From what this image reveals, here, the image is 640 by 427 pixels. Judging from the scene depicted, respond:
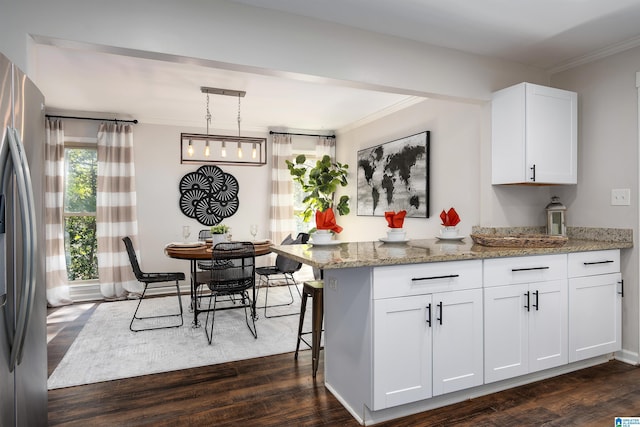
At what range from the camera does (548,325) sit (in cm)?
260

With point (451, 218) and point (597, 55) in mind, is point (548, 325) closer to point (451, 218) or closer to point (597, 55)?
point (451, 218)

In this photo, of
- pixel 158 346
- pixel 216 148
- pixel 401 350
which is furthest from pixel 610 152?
pixel 158 346

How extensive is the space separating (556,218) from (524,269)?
1.23 meters

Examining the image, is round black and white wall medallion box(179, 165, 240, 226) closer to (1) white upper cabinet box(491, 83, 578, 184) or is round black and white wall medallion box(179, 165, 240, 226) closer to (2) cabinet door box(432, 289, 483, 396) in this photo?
(1) white upper cabinet box(491, 83, 578, 184)

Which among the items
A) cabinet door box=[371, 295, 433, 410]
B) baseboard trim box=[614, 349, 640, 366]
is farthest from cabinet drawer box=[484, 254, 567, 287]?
baseboard trim box=[614, 349, 640, 366]

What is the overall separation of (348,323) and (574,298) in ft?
5.54

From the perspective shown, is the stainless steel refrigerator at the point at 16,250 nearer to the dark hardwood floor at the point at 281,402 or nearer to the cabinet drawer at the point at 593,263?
the dark hardwood floor at the point at 281,402

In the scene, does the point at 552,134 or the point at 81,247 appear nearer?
the point at 552,134

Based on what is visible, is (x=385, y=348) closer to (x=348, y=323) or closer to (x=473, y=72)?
(x=348, y=323)

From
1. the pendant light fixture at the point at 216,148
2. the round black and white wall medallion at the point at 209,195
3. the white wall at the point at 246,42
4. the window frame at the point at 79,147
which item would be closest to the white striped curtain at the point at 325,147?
the round black and white wall medallion at the point at 209,195

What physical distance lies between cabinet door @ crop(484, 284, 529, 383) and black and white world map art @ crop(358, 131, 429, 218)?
2028 millimetres

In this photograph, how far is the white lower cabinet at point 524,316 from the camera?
7.86ft

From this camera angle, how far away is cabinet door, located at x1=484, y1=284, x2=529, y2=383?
2.38 m

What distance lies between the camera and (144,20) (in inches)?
86.7
